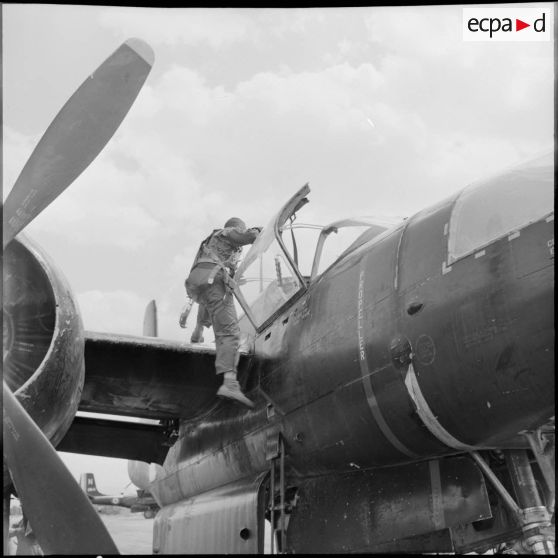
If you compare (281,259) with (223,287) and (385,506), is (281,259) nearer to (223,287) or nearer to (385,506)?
(223,287)

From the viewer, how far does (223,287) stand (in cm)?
648

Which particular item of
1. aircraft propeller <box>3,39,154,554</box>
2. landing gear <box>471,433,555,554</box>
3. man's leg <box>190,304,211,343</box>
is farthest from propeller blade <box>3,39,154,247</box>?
landing gear <box>471,433,555,554</box>

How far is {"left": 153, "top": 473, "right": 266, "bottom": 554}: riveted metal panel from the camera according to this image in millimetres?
5848

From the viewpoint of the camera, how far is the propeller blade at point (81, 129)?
16.1ft

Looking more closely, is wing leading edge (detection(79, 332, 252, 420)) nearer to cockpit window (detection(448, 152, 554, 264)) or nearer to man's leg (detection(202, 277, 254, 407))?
man's leg (detection(202, 277, 254, 407))

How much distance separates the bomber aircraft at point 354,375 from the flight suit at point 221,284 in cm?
25

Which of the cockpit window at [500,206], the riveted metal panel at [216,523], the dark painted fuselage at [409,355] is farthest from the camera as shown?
the riveted metal panel at [216,523]

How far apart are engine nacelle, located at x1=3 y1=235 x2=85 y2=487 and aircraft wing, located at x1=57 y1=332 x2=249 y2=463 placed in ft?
4.56

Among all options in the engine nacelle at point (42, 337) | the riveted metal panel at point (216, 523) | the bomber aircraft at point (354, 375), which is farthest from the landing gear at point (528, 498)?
the engine nacelle at point (42, 337)

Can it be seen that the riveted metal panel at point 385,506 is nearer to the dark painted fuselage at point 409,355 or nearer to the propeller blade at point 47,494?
the dark painted fuselage at point 409,355

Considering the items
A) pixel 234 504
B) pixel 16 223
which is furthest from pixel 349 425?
pixel 16 223

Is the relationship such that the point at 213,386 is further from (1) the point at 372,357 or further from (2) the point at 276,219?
(1) the point at 372,357

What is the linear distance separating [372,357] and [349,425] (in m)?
0.63

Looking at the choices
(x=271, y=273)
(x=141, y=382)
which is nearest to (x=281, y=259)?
(x=271, y=273)
